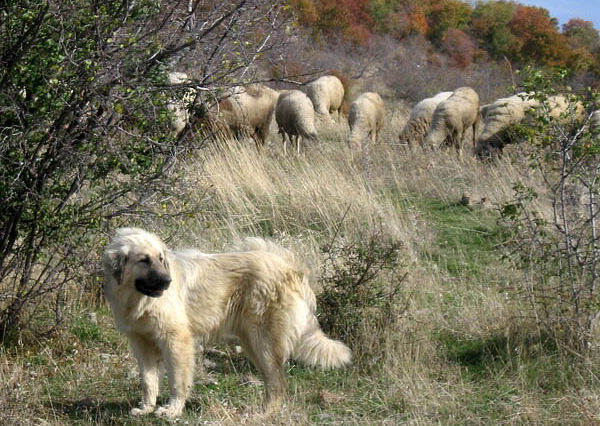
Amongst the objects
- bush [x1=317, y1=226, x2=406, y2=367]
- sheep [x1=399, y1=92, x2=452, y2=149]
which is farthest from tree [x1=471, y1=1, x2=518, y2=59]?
bush [x1=317, y1=226, x2=406, y2=367]

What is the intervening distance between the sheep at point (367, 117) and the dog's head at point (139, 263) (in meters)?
13.5

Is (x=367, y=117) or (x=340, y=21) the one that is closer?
(x=367, y=117)

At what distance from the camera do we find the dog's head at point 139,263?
16.2 feet

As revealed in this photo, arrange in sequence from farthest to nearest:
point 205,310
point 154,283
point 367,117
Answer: point 367,117
point 205,310
point 154,283

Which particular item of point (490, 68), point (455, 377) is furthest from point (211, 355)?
point (490, 68)

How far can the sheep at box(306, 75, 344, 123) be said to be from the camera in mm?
24125

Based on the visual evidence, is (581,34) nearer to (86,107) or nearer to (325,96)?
(325,96)

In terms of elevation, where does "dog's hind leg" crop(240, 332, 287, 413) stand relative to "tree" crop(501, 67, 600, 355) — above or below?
below

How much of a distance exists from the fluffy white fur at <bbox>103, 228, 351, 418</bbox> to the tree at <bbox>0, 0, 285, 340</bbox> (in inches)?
36.0

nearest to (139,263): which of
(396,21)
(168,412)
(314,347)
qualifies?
(168,412)

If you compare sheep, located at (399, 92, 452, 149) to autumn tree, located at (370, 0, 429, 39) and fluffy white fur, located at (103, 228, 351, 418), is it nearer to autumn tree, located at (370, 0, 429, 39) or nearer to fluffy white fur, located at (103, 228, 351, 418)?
fluffy white fur, located at (103, 228, 351, 418)

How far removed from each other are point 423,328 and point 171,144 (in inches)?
98.5

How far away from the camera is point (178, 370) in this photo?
5.27 meters

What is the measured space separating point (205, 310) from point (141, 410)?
0.78m
